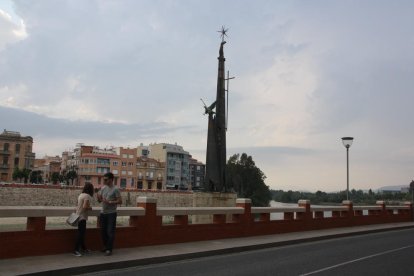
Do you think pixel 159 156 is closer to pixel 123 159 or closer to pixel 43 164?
pixel 123 159

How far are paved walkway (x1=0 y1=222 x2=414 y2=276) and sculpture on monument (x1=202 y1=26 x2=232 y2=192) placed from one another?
36.4 ft

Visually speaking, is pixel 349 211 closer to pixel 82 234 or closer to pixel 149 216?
pixel 149 216

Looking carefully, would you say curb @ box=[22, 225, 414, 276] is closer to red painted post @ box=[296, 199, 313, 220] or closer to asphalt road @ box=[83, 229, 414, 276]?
asphalt road @ box=[83, 229, 414, 276]

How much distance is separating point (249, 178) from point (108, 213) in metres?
110

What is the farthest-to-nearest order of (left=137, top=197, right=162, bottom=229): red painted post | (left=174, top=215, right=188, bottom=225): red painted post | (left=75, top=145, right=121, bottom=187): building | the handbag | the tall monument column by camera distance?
(left=75, top=145, right=121, bottom=187): building < the tall monument column < (left=174, top=215, right=188, bottom=225): red painted post < (left=137, top=197, right=162, bottom=229): red painted post < the handbag

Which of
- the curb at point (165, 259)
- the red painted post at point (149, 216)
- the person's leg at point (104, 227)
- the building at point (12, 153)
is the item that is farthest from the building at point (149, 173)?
the person's leg at point (104, 227)

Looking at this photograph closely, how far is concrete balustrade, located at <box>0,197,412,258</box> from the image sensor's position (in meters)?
10.8

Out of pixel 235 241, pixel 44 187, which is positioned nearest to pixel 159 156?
pixel 44 187

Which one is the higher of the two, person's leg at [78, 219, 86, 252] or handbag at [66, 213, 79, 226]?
handbag at [66, 213, 79, 226]

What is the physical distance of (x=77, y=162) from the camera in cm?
15175

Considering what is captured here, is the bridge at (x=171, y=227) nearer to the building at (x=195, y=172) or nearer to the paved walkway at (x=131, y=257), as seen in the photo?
the paved walkway at (x=131, y=257)

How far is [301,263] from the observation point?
12555 millimetres


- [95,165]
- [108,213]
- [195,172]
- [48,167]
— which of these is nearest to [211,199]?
[108,213]

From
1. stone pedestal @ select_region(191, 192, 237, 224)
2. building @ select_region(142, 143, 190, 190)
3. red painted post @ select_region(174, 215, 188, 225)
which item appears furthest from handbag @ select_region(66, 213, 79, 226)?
building @ select_region(142, 143, 190, 190)
